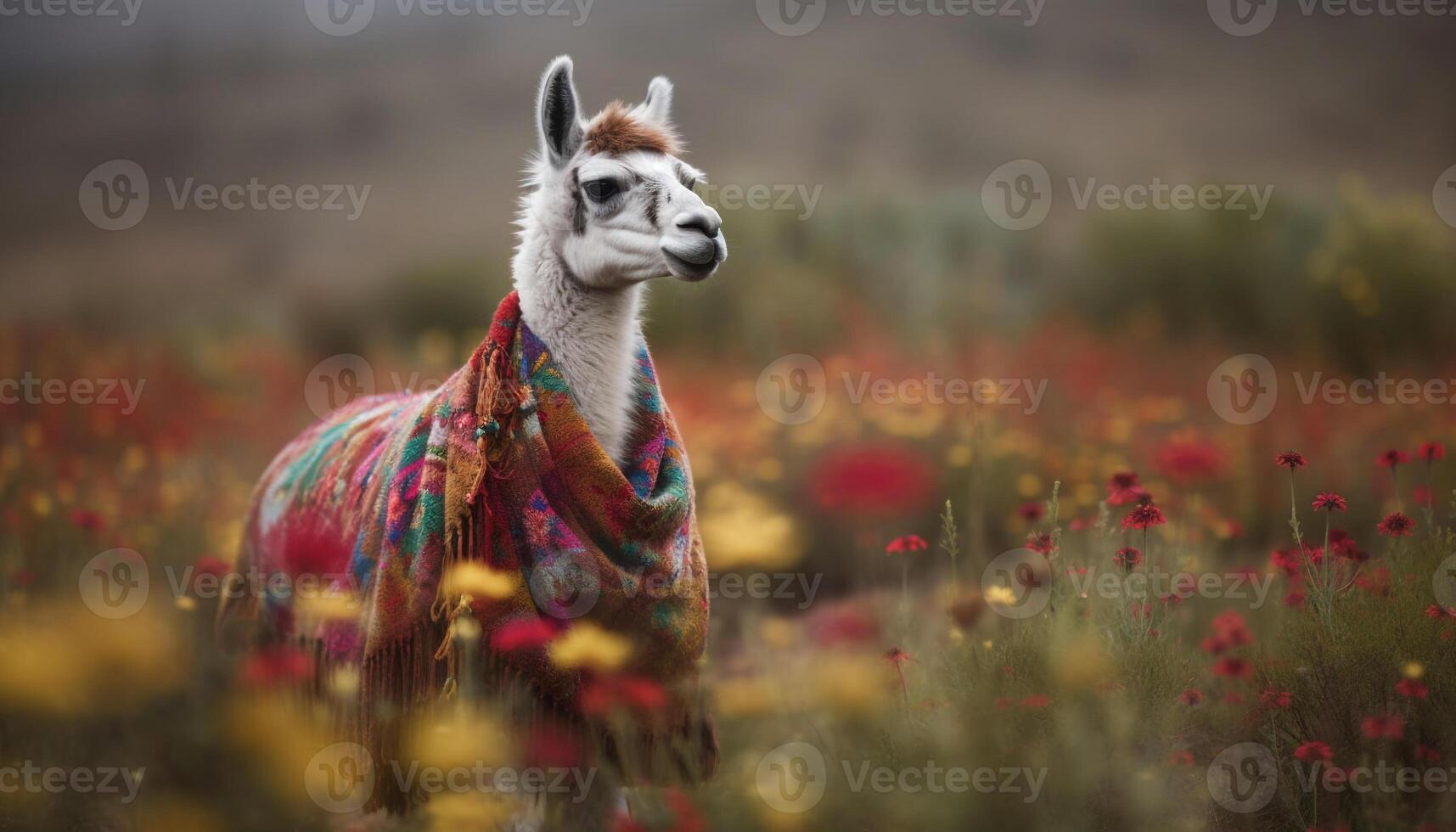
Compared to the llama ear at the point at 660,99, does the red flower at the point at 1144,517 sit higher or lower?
lower

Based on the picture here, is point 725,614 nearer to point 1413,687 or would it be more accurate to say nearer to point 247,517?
point 247,517

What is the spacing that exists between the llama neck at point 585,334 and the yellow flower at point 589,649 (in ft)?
2.07

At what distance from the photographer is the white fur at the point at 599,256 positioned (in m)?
3.26

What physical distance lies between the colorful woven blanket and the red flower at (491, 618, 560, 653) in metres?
0.01

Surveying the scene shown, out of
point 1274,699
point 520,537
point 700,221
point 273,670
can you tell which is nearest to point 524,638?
point 520,537

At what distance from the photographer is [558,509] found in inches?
124

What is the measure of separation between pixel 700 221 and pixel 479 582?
137 centimetres

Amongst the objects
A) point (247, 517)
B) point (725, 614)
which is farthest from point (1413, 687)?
point (247, 517)

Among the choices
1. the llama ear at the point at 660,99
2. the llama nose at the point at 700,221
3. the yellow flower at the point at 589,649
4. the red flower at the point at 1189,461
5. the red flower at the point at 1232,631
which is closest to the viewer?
the yellow flower at the point at 589,649

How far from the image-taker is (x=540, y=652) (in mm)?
3133

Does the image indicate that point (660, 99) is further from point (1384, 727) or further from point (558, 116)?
point (1384, 727)

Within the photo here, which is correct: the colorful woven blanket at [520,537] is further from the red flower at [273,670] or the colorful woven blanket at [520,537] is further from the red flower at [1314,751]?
the red flower at [1314,751]

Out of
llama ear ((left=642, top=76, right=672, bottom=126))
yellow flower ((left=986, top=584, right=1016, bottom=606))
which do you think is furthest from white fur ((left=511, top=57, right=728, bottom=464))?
yellow flower ((left=986, top=584, right=1016, bottom=606))

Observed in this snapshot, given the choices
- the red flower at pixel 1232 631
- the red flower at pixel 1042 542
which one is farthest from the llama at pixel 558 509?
the red flower at pixel 1232 631
